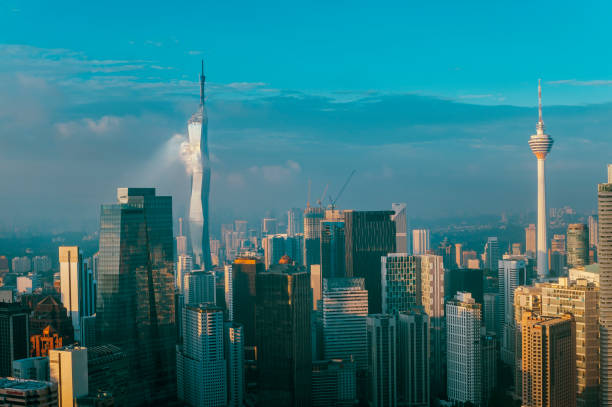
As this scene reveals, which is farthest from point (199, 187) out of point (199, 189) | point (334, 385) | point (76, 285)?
point (334, 385)

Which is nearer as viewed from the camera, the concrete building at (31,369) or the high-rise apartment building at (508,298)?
the concrete building at (31,369)

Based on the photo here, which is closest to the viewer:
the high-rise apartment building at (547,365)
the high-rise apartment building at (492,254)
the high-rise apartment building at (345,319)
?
the high-rise apartment building at (547,365)

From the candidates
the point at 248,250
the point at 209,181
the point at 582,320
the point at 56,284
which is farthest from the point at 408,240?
the point at 56,284

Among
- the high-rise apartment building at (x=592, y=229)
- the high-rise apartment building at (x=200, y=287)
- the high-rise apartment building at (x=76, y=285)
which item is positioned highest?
the high-rise apartment building at (x=592, y=229)

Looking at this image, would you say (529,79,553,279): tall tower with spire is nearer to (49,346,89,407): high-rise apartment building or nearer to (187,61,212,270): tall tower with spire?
(187,61,212,270): tall tower with spire

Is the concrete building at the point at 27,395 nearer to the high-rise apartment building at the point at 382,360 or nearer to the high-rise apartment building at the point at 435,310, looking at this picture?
the high-rise apartment building at the point at 382,360

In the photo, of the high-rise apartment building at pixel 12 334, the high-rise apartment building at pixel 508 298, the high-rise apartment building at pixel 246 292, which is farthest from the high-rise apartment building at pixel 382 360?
the high-rise apartment building at pixel 12 334

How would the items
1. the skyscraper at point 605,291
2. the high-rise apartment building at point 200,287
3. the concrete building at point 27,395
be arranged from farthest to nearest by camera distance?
the high-rise apartment building at point 200,287 < the skyscraper at point 605,291 < the concrete building at point 27,395
